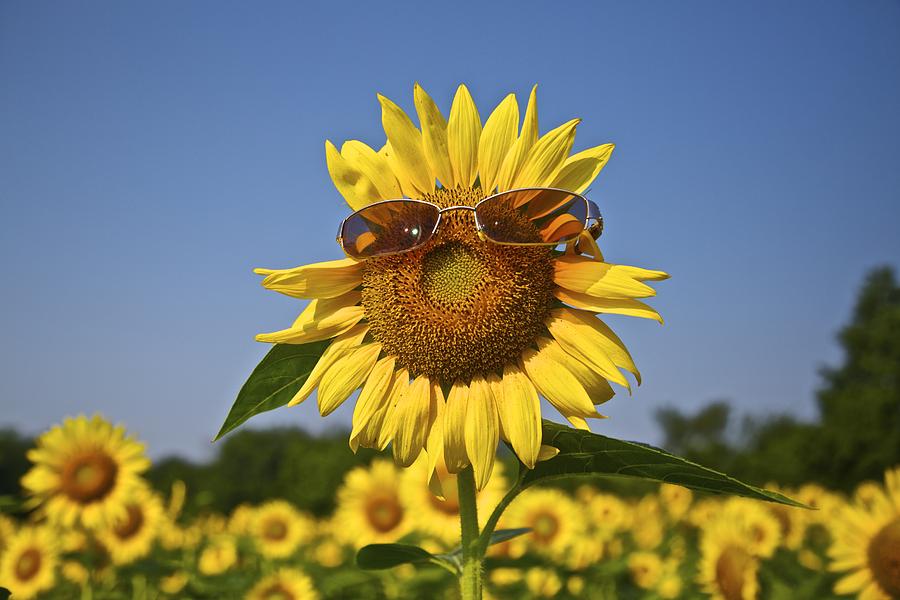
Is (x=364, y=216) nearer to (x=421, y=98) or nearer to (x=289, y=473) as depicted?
(x=421, y=98)

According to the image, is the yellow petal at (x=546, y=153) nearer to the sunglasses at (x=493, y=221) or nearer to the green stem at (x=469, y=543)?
the sunglasses at (x=493, y=221)

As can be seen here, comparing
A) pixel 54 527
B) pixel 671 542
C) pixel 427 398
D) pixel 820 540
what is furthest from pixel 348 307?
pixel 820 540

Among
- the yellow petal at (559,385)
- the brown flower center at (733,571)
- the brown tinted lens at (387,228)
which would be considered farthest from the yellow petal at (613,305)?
the brown flower center at (733,571)

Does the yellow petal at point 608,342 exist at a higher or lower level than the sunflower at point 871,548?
higher

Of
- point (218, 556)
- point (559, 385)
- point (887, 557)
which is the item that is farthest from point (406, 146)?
point (218, 556)

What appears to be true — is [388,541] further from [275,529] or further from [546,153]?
[546,153]

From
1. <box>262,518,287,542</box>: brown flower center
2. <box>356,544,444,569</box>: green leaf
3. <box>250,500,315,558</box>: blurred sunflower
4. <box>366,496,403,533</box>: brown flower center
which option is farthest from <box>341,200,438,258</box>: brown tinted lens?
<box>262,518,287,542</box>: brown flower center

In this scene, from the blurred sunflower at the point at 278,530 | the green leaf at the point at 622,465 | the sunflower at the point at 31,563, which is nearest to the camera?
the green leaf at the point at 622,465

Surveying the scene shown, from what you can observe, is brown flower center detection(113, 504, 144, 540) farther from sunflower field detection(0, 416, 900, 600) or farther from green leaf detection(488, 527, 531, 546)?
green leaf detection(488, 527, 531, 546)
